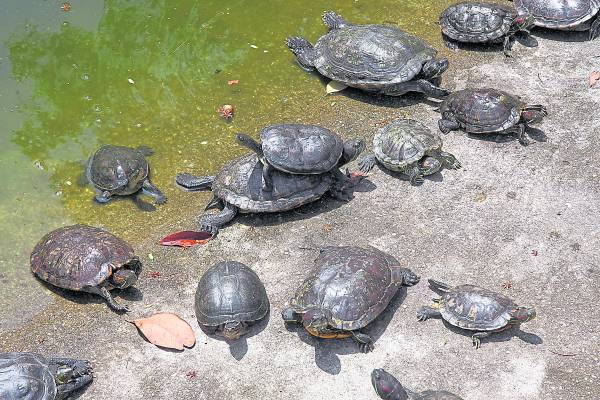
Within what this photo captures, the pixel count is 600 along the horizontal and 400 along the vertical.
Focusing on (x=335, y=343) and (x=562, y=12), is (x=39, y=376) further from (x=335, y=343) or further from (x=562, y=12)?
(x=562, y=12)

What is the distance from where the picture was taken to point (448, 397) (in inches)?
245

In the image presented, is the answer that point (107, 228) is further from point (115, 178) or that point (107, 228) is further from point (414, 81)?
point (414, 81)

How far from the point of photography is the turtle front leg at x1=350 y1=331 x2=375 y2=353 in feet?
23.0

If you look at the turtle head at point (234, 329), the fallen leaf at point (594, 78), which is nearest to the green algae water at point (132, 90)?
the turtle head at point (234, 329)

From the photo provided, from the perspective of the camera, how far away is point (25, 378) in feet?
21.4

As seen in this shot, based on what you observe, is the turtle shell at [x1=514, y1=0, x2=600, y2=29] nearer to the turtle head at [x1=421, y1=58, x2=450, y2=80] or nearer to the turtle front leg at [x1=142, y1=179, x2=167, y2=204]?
the turtle head at [x1=421, y1=58, x2=450, y2=80]

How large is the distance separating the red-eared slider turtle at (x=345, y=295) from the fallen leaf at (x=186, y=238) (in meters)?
1.65

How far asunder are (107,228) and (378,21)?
5.84 metres

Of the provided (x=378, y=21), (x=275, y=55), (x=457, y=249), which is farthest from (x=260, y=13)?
(x=457, y=249)

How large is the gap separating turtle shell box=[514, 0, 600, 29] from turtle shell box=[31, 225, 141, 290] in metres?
7.51

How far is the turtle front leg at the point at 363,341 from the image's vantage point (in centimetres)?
702

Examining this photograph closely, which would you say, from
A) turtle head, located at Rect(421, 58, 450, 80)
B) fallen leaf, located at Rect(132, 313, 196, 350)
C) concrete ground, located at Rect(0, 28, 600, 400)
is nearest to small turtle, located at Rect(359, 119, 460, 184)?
concrete ground, located at Rect(0, 28, 600, 400)

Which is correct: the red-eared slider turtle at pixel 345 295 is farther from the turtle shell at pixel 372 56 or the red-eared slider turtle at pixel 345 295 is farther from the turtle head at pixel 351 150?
the turtle shell at pixel 372 56

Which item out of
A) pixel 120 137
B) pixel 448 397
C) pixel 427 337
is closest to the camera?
pixel 448 397
